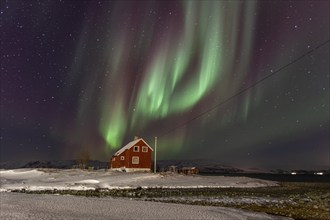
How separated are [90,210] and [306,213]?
11002 mm

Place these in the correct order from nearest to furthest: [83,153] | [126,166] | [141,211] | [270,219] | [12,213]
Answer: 1. [12,213]
2. [270,219]
3. [141,211]
4. [126,166]
5. [83,153]

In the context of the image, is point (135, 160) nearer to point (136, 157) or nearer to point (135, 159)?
point (135, 159)

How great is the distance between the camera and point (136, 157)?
79.8m

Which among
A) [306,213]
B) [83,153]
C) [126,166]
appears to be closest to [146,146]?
[126,166]

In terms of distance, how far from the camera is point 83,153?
13038 cm

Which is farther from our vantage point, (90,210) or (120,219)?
(90,210)

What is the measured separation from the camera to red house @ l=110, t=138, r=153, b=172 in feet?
260

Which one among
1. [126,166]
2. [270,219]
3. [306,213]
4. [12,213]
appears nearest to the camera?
[12,213]

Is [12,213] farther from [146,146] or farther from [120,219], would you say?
[146,146]

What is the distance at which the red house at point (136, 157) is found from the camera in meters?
79.2

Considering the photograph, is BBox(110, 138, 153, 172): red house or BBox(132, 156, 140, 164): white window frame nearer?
BBox(110, 138, 153, 172): red house

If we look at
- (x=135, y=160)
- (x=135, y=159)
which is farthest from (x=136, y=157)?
(x=135, y=160)

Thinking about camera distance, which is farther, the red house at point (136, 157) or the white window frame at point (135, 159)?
the white window frame at point (135, 159)

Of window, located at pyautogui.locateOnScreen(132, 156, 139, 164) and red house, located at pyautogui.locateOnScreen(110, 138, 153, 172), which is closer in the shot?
red house, located at pyautogui.locateOnScreen(110, 138, 153, 172)
